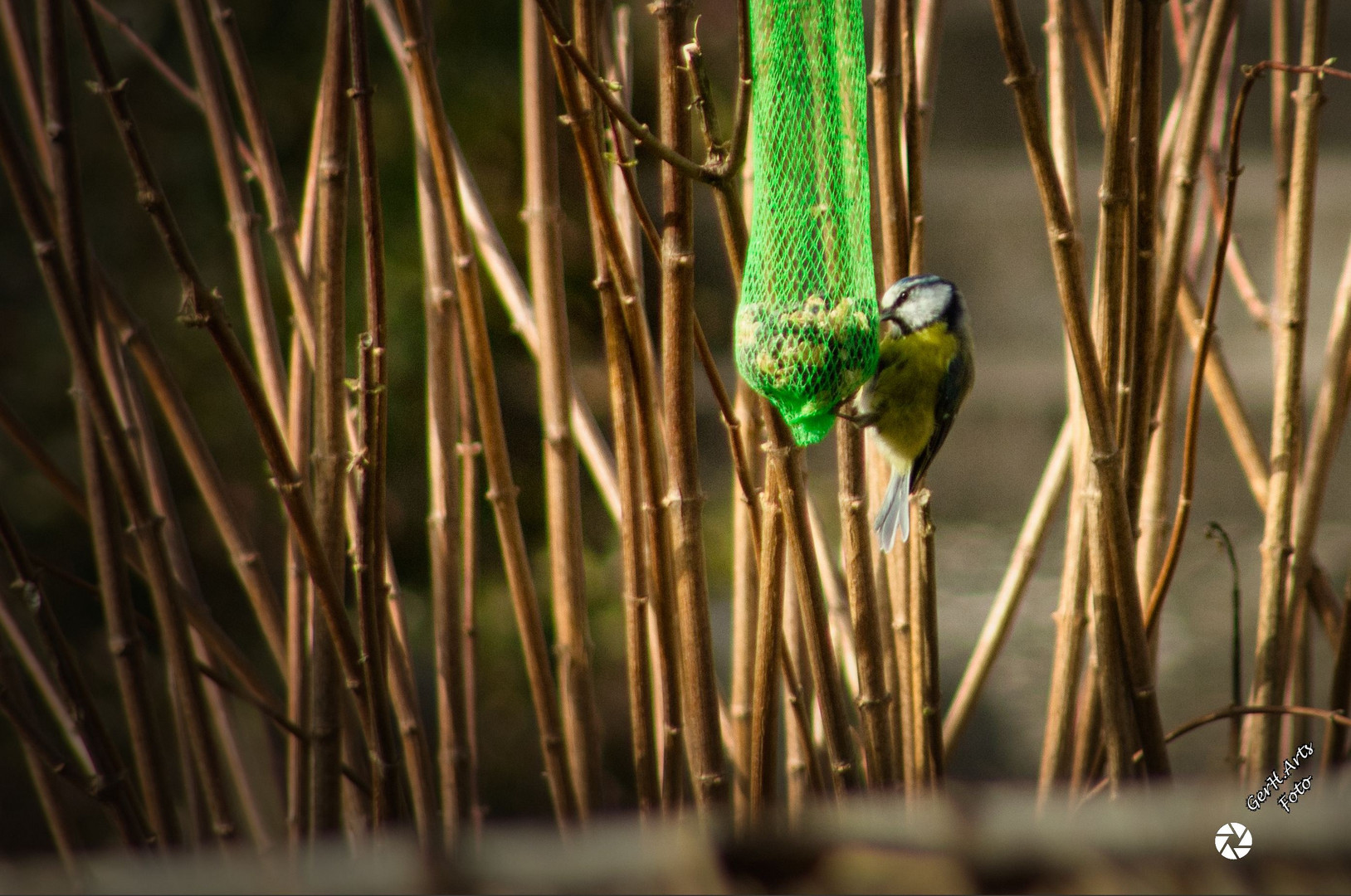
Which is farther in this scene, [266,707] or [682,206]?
[266,707]

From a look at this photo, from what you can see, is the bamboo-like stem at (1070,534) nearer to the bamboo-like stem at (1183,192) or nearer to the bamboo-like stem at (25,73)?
the bamboo-like stem at (1183,192)

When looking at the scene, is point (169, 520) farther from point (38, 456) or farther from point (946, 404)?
point (946, 404)

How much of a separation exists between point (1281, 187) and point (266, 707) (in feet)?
3.75

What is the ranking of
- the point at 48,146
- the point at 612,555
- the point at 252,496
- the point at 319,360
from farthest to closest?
the point at 612,555 < the point at 252,496 < the point at 319,360 < the point at 48,146

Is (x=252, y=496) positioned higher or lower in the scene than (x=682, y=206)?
lower

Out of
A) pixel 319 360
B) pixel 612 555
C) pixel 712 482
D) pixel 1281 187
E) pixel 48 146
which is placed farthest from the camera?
pixel 712 482

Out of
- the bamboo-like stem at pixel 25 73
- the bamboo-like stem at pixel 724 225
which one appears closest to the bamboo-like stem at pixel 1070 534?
the bamboo-like stem at pixel 724 225

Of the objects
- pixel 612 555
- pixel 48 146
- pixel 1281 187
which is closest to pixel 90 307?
pixel 48 146

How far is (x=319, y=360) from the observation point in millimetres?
1015

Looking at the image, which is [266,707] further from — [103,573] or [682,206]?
[682,206]

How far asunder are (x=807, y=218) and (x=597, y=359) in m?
1.60

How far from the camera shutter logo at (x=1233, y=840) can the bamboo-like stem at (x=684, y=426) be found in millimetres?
598

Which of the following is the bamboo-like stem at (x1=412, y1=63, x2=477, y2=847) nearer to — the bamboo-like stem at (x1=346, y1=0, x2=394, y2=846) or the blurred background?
the bamboo-like stem at (x1=346, y1=0, x2=394, y2=846)

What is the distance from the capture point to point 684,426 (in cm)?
96
